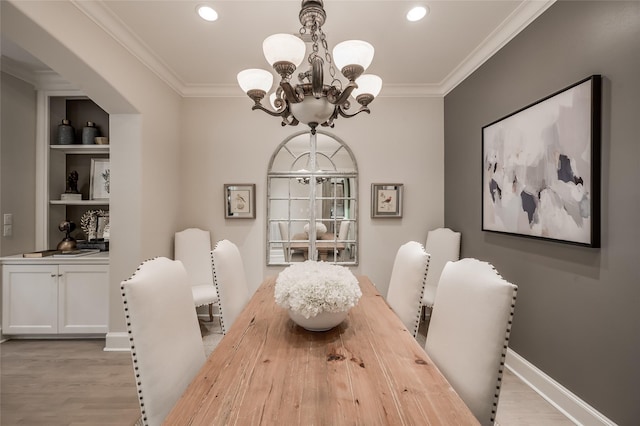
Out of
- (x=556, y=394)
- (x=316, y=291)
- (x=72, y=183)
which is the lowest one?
(x=556, y=394)

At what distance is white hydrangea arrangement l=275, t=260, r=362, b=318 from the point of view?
124cm

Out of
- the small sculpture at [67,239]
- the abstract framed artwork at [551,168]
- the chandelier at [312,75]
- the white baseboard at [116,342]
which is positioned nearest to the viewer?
the chandelier at [312,75]

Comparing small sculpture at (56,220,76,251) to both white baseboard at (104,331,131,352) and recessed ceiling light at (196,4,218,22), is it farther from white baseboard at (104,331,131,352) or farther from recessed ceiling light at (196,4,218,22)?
recessed ceiling light at (196,4,218,22)

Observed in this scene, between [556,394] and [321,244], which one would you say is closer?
[556,394]

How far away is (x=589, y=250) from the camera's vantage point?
1763mm

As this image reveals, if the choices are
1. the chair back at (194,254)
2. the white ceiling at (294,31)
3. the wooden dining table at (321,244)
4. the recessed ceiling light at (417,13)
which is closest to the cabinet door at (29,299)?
the chair back at (194,254)

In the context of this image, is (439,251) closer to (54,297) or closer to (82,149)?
(54,297)

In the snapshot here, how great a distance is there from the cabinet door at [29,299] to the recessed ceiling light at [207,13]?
2.60m

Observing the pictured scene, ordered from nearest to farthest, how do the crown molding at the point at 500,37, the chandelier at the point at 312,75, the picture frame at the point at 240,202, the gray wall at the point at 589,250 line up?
1. the chandelier at the point at 312,75
2. the gray wall at the point at 589,250
3. the crown molding at the point at 500,37
4. the picture frame at the point at 240,202

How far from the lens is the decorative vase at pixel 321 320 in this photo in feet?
4.21

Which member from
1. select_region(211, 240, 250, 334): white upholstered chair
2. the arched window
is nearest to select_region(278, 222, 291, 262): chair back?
the arched window

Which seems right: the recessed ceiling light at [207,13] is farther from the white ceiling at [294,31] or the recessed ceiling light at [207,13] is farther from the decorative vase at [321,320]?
the decorative vase at [321,320]

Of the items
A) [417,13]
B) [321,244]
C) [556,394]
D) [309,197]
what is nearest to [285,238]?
[321,244]

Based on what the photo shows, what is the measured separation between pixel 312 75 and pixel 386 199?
235 cm
